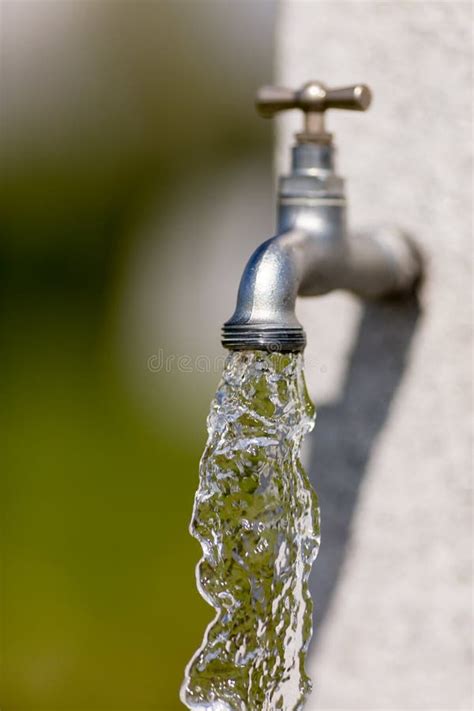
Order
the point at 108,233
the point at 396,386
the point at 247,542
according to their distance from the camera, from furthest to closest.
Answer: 1. the point at 108,233
2. the point at 396,386
3. the point at 247,542

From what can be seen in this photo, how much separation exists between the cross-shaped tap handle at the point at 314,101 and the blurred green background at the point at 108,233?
160 cm

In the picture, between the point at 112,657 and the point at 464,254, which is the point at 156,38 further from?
the point at 464,254

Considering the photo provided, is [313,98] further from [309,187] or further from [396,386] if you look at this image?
[396,386]

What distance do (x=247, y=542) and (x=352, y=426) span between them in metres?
0.21

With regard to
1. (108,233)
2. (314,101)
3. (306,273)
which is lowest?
(306,273)

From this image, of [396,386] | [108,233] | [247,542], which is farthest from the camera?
[108,233]

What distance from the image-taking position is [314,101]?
625 millimetres

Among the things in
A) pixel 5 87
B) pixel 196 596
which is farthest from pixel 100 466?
pixel 5 87

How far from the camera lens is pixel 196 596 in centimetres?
198

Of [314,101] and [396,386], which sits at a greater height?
[314,101]

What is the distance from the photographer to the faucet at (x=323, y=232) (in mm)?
598

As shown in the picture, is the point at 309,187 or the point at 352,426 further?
the point at 352,426

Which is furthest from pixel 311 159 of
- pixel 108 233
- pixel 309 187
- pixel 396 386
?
pixel 108 233

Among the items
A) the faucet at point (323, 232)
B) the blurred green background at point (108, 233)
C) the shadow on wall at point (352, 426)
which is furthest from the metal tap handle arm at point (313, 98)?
the blurred green background at point (108, 233)
